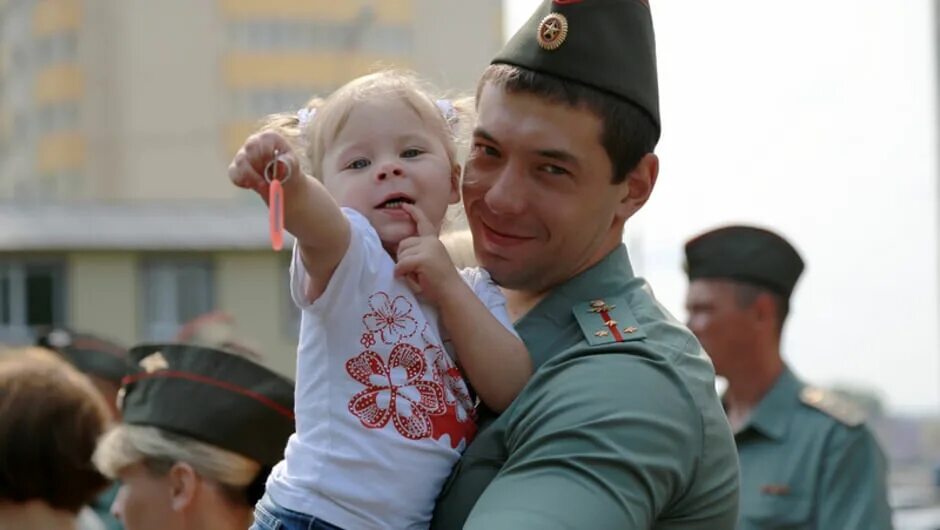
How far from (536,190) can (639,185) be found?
0.21 m

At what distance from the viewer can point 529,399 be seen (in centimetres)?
267

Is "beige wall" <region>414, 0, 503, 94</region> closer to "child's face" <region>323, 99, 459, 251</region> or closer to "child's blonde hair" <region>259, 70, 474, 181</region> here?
"child's blonde hair" <region>259, 70, 474, 181</region>

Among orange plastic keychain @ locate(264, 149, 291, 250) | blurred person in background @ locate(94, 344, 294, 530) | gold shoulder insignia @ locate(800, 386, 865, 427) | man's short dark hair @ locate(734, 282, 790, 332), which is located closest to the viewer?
orange plastic keychain @ locate(264, 149, 291, 250)

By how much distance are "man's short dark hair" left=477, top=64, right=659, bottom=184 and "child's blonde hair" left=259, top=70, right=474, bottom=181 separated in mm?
131

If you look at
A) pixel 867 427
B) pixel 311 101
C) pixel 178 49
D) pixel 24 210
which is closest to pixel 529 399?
pixel 311 101

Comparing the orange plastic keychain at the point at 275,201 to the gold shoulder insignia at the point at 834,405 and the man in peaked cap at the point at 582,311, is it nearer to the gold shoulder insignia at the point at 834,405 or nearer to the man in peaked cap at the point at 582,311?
the man in peaked cap at the point at 582,311

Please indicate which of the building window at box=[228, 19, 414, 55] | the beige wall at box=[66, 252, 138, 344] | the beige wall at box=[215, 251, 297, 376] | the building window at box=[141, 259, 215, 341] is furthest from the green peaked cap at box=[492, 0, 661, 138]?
the building window at box=[228, 19, 414, 55]

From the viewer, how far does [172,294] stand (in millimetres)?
33906

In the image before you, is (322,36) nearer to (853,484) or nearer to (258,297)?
(258,297)

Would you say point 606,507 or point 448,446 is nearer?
point 606,507

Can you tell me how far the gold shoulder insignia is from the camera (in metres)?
5.62

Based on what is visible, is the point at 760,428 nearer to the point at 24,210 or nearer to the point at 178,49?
the point at 24,210

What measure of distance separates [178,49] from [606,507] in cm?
3577

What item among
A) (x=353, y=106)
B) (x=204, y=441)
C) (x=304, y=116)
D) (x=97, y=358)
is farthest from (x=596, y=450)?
(x=97, y=358)
